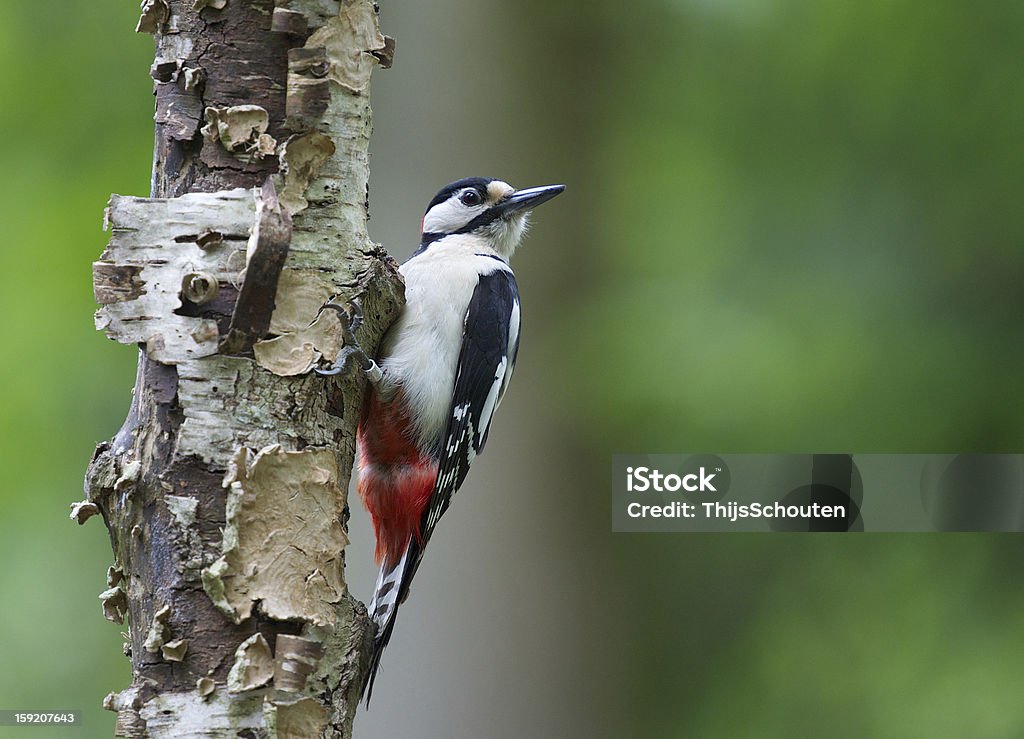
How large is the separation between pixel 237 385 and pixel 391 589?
38.7 inches

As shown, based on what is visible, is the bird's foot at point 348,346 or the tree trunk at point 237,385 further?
the bird's foot at point 348,346

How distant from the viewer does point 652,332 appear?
4516 millimetres

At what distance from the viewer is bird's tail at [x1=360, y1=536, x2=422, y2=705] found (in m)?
2.55

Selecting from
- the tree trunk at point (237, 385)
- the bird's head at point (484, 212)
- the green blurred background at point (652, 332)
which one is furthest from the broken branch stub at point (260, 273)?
the green blurred background at point (652, 332)

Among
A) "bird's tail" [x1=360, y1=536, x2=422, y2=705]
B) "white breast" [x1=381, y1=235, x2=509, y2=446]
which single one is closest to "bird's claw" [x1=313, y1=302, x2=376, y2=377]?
"white breast" [x1=381, y1=235, x2=509, y2=446]

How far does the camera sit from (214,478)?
1.98 metres

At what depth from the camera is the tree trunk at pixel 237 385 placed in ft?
6.35

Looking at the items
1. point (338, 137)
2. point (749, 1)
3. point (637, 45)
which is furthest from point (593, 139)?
point (338, 137)

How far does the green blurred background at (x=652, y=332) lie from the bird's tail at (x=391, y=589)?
1244 millimetres

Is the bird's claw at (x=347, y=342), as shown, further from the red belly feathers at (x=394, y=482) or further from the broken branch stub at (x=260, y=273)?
the red belly feathers at (x=394, y=482)

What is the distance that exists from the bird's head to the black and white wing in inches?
14.7

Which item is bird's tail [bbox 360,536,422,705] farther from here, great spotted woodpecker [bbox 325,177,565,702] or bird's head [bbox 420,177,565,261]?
bird's head [bbox 420,177,565,261]

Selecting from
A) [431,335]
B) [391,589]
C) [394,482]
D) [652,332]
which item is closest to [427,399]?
[431,335]

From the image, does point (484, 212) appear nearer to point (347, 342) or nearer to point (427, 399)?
point (427, 399)
